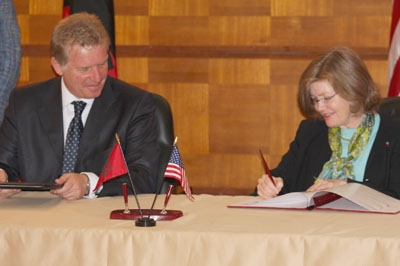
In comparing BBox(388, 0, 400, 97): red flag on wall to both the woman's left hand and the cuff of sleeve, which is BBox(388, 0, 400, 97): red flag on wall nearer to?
the woman's left hand

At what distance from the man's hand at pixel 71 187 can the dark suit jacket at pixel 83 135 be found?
1.22ft

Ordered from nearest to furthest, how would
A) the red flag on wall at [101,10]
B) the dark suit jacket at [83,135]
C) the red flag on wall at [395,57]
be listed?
the dark suit jacket at [83,135] → the red flag on wall at [395,57] → the red flag on wall at [101,10]

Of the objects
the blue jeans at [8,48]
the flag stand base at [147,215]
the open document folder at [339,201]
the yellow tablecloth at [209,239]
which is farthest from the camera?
the blue jeans at [8,48]

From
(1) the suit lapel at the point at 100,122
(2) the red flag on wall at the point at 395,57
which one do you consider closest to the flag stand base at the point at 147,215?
(1) the suit lapel at the point at 100,122

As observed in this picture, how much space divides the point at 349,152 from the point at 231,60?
264cm

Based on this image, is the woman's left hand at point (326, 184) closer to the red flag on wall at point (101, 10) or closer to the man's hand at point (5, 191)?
the man's hand at point (5, 191)

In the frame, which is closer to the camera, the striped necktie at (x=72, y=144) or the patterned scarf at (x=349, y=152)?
the patterned scarf at (x=349, y=152)

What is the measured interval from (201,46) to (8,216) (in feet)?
11.3

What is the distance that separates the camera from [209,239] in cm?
289

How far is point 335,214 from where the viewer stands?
3215 mm

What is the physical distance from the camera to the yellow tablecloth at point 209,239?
2.79 meters

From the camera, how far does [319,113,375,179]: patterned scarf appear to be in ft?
12.9

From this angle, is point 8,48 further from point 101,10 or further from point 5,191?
point 5,191

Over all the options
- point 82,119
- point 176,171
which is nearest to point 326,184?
point 176,171
